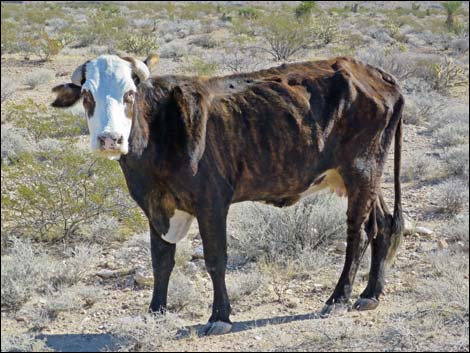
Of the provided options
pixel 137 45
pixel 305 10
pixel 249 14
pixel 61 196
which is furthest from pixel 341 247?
pixel 249 14

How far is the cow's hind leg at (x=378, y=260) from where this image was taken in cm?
653

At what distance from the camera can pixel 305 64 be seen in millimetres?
6711

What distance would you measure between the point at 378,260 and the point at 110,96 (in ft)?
9.84

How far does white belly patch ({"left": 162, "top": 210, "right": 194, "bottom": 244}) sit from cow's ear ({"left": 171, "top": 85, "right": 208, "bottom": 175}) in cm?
57

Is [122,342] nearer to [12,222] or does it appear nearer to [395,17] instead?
[12,222]

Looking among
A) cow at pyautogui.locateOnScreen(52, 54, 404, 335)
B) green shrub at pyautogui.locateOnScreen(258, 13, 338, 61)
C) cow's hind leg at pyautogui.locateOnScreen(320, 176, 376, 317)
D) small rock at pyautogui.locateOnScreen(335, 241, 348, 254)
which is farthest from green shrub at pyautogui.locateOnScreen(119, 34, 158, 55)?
cow's hind leg at pyautogui.locateOnScreen(320, 176, 376, 317)

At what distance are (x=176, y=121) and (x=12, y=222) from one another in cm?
382

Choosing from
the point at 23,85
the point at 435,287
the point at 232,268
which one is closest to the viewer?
the point at 435,287

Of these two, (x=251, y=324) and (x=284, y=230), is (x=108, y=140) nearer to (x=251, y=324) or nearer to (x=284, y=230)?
(x=251, y=324)

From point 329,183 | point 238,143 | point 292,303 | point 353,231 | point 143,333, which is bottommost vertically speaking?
point 292,303

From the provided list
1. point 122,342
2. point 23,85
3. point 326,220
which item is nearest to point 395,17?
point 23,85

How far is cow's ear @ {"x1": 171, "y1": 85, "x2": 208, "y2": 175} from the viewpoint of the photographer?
566 cm

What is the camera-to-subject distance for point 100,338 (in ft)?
19.5

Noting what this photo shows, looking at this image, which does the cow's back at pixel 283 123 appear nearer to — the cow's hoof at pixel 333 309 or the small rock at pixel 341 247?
the cow's hoof at pixel 333 309
